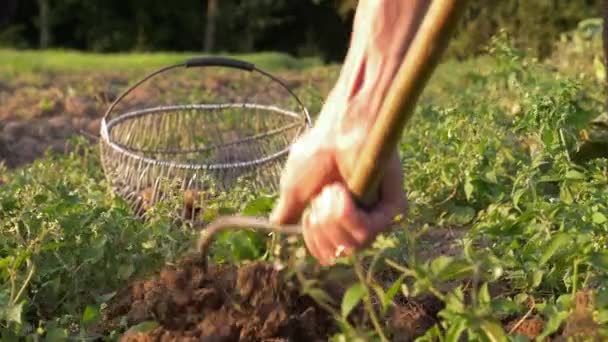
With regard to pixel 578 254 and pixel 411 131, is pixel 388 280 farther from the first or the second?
pixel 411 131

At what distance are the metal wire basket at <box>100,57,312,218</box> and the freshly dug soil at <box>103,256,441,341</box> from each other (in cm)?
79

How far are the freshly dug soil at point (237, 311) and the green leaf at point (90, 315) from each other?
0.11 m

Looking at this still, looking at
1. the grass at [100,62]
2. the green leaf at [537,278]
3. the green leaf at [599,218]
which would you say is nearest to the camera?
the green leaf at [537,278]

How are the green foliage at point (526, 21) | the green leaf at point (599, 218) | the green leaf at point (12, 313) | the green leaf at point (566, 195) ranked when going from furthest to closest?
the green foliage at point (526, 21)
the green leaf at point (566, 195)
the green leaf at point (599, 218)
the green leaf at point (12, 313)

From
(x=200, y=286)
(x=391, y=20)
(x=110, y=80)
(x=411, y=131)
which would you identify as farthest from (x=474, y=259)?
(x=110, y=80)

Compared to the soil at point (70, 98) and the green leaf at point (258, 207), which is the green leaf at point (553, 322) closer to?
the green leaf at point (258, 207)

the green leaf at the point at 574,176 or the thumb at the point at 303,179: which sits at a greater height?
the thumb at the point at 303,179

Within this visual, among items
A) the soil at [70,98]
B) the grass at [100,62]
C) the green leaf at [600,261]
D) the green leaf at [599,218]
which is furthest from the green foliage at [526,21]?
the green leaf at [600,261]

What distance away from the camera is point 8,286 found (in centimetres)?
237

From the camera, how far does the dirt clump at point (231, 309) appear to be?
2.09 metres

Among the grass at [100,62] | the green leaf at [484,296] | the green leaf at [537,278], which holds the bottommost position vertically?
the grass at [100,62]

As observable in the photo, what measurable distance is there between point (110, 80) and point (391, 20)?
685cm

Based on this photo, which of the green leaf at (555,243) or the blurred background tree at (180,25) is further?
the blurred background tree at (180,25)

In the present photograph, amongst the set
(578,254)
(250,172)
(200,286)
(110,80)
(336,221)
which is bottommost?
(110,80)
